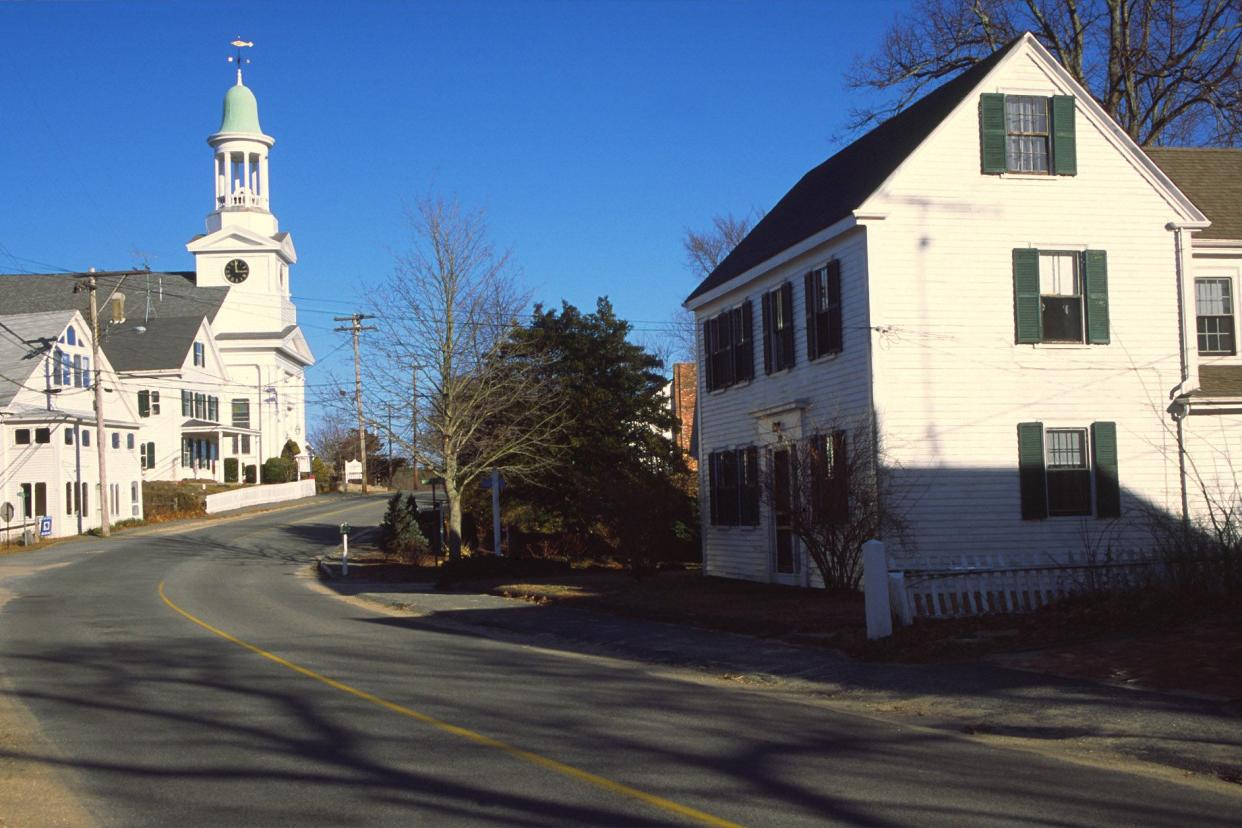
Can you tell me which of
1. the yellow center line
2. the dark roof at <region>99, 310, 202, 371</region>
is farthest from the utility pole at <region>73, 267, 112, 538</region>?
the yellow center line

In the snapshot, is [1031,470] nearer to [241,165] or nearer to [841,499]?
[841,499]

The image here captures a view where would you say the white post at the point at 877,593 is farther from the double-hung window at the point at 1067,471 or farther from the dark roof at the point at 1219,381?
the dark roof at the point at 1219,381

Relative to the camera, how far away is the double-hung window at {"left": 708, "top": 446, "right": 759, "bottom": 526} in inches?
1019

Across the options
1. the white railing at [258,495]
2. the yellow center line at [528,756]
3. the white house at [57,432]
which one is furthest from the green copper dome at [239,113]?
the yellow center line at [528,756]

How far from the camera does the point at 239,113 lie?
292ft

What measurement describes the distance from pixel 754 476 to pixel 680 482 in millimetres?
11437

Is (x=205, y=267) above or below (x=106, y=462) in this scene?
above

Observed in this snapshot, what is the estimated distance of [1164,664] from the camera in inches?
480

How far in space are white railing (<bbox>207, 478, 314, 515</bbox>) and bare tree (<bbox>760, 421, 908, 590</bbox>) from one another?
156ft

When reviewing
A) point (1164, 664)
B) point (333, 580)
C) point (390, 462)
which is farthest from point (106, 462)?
point (1164, 664)

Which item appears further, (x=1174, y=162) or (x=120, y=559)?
(x=120, y=559)

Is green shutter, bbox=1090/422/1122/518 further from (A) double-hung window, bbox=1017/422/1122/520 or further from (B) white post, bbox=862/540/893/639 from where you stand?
(B) white post, bbox=862/540/893/639

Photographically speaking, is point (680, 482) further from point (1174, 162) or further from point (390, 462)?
point (1174, 162)

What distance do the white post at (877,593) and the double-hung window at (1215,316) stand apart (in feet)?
36.9
